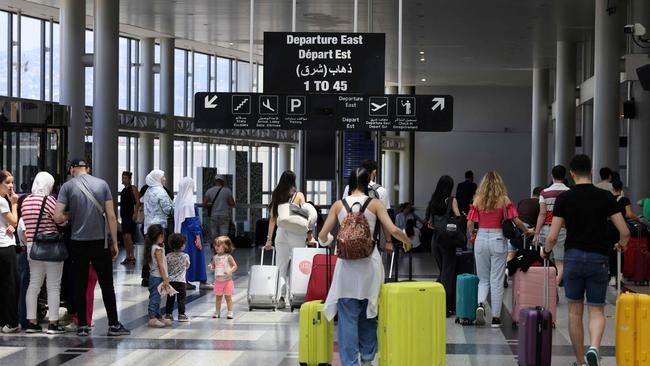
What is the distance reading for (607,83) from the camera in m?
22.0

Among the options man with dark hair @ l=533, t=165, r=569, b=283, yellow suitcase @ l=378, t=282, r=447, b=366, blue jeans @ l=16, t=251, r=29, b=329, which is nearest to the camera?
yellow suitcase @ l=378, t=282, r=447, b=366

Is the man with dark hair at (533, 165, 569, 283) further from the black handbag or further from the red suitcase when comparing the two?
the black handbag

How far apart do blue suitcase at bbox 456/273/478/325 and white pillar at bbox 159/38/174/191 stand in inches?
840

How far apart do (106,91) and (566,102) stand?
1568 centimetres

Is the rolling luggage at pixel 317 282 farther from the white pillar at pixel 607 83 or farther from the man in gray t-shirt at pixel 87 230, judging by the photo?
the white pillar at pixel 607 83

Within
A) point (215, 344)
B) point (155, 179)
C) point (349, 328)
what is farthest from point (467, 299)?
point (155, 179)

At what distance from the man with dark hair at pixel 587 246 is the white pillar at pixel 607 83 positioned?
45.9ft

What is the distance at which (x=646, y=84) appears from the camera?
13758mm

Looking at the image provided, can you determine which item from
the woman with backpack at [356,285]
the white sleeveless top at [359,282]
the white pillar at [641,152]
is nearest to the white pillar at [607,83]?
the white pillar at [641,152]

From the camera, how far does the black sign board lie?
1489 cm

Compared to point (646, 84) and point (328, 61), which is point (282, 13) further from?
point (646, 84)

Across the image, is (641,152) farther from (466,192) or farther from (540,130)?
(540,130)

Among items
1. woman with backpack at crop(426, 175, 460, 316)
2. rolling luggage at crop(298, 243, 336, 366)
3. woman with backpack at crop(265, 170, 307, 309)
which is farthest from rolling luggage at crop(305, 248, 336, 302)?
rolling luggage at crop(298, 243, 336, 366)

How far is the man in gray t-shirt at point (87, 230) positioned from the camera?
34.7 feet
